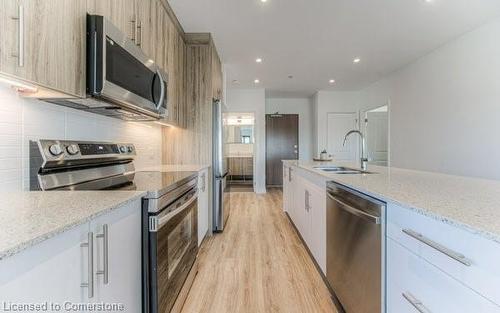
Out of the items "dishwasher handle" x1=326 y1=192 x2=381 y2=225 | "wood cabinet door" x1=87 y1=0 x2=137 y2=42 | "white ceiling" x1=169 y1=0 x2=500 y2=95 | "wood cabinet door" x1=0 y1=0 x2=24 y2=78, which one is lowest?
"dishwasher handle" x1=326 y1=192 x2=381 y2=225

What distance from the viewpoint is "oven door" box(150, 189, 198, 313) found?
1347 millimetres

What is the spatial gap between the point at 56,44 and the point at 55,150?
539 mm

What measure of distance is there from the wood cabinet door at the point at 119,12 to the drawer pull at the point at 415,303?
1.98 m

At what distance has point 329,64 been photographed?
4.82 metres

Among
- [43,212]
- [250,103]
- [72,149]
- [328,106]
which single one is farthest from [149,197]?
[328,106]

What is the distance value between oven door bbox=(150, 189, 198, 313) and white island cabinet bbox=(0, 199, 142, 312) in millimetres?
77

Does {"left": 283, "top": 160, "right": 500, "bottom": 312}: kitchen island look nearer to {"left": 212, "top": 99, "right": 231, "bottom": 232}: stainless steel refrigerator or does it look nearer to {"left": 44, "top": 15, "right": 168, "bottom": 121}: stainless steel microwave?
{"left": 44, "top": 15, "right": 168, "bottom": 121}: stainless steel microwave

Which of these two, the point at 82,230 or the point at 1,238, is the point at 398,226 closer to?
the point at 82,230

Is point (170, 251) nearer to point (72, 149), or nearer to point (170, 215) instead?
point (170, 215)

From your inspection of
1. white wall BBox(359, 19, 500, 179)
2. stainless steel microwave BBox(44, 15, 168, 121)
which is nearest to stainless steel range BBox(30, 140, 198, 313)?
stainless steel microwave BBox(44, 15, 168, 121)

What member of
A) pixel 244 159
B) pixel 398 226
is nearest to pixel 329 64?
pixel 244 159

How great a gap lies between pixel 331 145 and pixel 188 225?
5843 millimetres

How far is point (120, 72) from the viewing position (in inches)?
64.4

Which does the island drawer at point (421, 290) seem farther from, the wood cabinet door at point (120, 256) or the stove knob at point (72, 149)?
the stove knob at point (72, 149)
